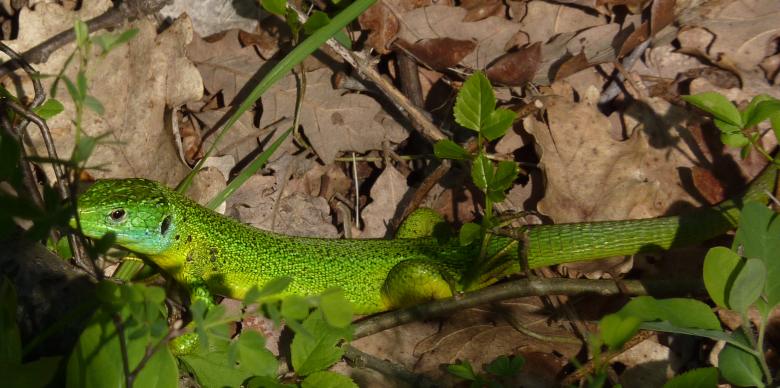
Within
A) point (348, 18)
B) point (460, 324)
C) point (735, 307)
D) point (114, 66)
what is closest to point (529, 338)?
point (460, 324)

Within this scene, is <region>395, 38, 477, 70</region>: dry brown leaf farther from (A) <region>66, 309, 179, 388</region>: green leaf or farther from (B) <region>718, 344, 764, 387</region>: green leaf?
(A) <region>66, 309, 179, 388</region>: green leaf

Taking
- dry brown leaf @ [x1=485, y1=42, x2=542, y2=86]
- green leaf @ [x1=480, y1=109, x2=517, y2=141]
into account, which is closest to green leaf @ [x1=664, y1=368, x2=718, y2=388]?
green leaf @ [x1=480, y1=109, x2=517, y2=141]

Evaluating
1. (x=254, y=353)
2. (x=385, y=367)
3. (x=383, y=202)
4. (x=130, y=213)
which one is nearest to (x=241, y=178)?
(x=130, y=213)

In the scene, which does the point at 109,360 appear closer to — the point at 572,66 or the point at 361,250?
the point at 361,250

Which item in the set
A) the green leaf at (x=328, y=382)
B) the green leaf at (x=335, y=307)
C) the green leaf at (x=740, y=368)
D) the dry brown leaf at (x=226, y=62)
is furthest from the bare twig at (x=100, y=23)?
the green leaf at (x=740, y=368)

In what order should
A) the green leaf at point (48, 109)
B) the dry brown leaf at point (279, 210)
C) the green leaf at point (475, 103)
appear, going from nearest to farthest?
the green leaf at point (475, 103) < the green leaf at point (48, 109) < the dry brown leaf at point (279, 210)

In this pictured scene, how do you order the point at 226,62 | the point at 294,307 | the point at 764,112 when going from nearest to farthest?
the point at 294,307, the point at 764,112, the point at 226,62

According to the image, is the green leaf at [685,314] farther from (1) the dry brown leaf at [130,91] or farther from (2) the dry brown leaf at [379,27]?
(1) the dry brown leaf at [130,91]
